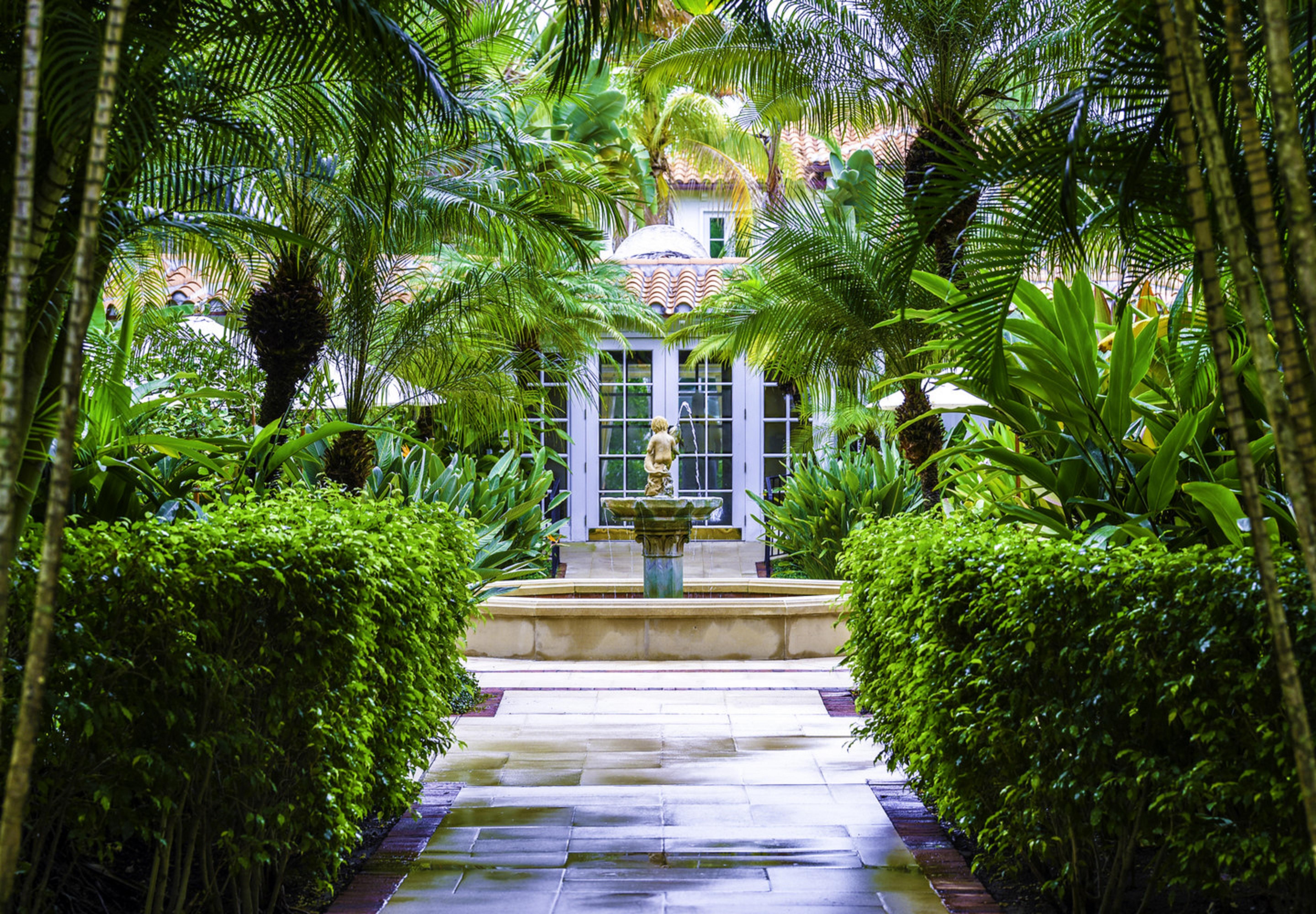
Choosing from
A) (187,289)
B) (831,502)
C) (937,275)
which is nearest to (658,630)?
(937,275)

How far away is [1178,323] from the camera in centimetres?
439

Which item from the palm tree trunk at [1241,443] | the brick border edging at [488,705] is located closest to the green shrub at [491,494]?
the brick border edging at [488,705]

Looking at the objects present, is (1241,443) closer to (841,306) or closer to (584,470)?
(841,306)

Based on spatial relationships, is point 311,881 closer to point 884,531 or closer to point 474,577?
point 474,577

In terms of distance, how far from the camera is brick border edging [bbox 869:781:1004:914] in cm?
365

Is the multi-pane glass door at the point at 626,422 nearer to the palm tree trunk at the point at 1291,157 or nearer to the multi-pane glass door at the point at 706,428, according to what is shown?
the multi-pane glass door at the point at 706,428

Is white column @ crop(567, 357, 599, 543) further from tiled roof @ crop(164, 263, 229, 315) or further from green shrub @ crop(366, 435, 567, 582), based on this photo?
tiled roof @ crop(164, 263, 229, 315)

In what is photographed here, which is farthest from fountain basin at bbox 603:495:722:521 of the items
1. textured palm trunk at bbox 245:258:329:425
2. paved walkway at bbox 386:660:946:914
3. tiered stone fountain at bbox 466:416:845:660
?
textured palm trunk at bbox 245:258:329:425

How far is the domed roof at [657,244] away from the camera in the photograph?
56.4 ft

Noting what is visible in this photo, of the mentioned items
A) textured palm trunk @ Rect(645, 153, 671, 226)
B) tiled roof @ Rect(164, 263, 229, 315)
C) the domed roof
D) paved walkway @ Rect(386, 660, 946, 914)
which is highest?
textured palm trunk @ Rect(645, 153, 671, 226)

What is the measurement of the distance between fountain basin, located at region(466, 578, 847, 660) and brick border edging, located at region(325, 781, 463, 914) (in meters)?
4.16

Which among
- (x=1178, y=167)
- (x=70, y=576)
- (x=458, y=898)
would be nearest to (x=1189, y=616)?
(x=1178, y=167)

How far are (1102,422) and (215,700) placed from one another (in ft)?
10.6

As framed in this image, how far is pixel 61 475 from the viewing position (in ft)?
4.35
